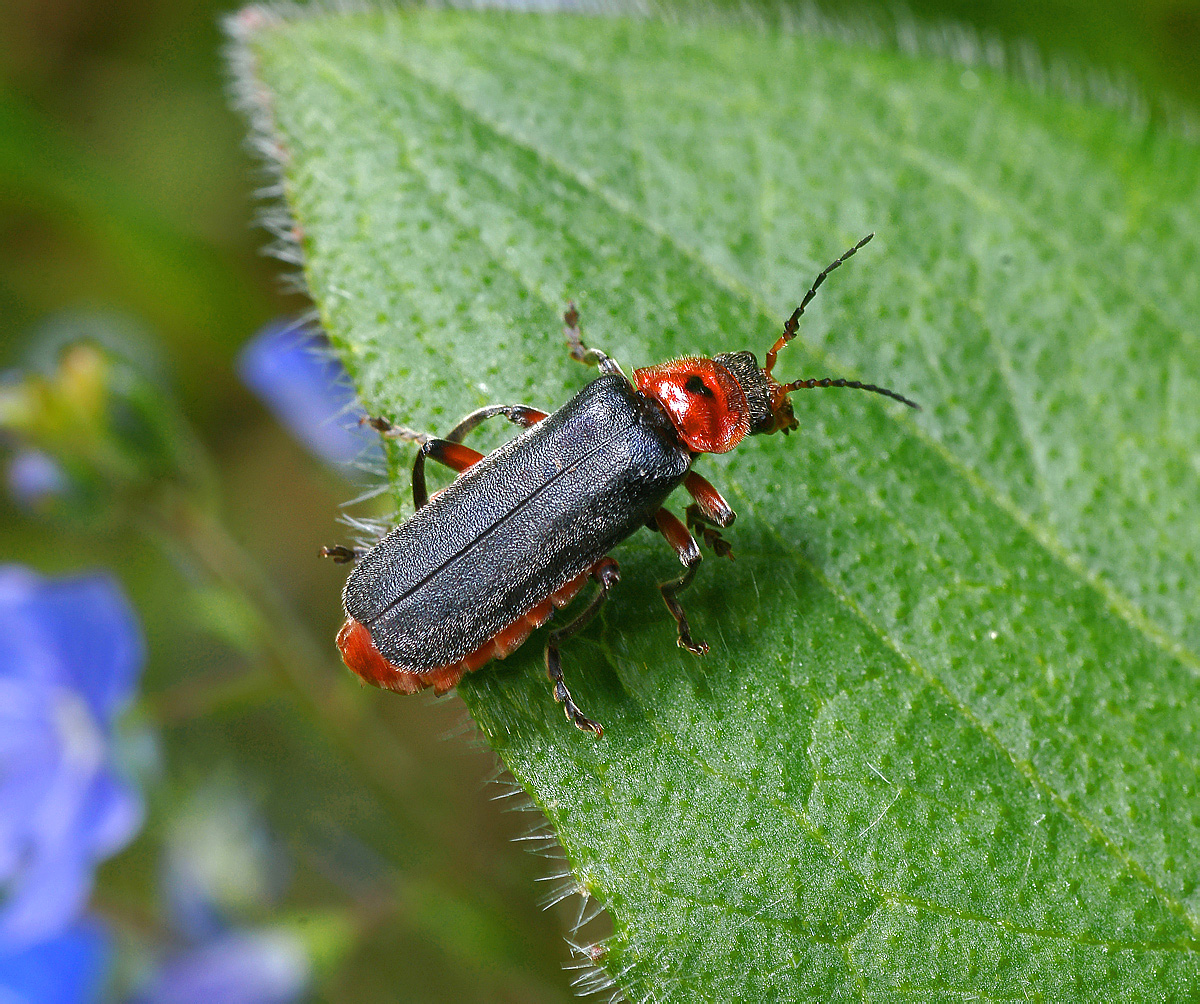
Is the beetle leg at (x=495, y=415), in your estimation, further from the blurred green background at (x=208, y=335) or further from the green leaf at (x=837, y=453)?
the blurred green background at (x=208, y=335)

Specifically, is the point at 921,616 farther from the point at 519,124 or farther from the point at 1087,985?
the point at 519,124

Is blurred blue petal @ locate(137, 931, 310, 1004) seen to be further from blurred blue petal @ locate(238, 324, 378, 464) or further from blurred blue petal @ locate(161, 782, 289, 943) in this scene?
blurred blue petal @ locate(238, 324, 378, 464)

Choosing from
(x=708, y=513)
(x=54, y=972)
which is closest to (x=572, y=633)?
(x=708, y=513)

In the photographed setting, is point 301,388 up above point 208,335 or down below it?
above

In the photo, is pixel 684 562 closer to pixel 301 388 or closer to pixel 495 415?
pixel 495 415

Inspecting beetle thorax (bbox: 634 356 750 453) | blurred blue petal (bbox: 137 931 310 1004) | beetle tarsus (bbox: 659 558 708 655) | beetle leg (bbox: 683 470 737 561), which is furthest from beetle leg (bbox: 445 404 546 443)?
blurred blue petal (bbox: 137 931 310 1004)

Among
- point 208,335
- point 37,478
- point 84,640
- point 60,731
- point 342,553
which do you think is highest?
point 342,553

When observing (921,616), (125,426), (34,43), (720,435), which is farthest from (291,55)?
(34,43)

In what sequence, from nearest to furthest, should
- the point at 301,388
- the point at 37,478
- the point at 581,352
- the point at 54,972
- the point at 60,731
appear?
the point at 581,352 → the point at 54,972 → the point at 37,478 → the point at 60,731 → the point at 301,388
